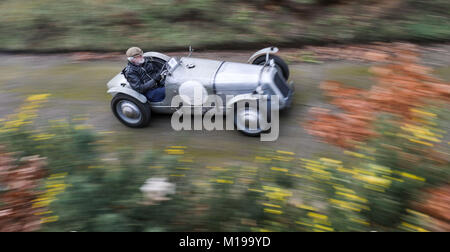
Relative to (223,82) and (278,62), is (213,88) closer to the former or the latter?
(223,82)

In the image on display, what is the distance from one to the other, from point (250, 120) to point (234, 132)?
471mm

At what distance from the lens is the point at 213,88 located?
559 cm

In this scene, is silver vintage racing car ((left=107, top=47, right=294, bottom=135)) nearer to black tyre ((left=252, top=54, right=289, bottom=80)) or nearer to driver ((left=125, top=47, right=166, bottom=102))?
driver ((left=125, top=47, right=166, bottom=102))

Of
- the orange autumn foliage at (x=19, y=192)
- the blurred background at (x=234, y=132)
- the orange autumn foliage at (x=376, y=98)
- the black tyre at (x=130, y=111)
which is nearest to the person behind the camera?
the blurred background at (x=234, y=132)

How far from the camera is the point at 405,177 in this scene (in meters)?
3.63

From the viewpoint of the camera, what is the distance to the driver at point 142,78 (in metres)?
5.65

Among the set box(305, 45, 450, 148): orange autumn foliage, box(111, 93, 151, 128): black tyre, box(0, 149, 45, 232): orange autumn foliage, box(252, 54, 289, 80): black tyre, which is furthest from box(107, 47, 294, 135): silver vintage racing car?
box(0, 149, 45, 232): orange autumn foliage

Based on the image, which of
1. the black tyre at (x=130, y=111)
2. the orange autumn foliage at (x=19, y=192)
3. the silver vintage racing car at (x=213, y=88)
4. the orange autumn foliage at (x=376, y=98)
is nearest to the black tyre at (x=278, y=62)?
the silver vintage racing car at (x=213, y=88)

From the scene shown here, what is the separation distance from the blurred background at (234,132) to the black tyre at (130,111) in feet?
0.77

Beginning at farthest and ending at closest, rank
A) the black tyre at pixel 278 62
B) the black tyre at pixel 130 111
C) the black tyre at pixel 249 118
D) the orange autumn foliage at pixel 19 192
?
the black tyre at pixel 278 62, the black tyre at pixel 130 111, the black tyre at pixel 249 118, the orange autumn foliage at pixel 19 192

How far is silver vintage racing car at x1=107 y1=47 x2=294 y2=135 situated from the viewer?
5512mm

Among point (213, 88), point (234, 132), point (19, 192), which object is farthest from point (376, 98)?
point (19, 192)

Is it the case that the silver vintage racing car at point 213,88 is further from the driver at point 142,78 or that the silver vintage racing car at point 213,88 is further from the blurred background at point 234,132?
the blurred background at point 234,132

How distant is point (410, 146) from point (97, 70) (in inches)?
274
